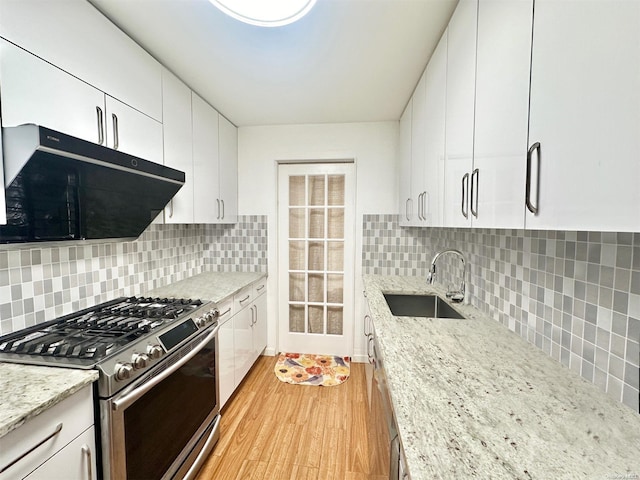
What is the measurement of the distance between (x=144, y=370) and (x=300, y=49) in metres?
1.79

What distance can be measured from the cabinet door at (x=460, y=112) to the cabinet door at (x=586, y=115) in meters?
0.39

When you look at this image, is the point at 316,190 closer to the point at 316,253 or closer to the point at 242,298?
the point at 316,253

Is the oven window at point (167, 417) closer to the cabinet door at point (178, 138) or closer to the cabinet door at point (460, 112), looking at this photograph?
the cabinet door at point (178, 138)

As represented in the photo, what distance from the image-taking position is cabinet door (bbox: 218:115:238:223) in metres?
2.56

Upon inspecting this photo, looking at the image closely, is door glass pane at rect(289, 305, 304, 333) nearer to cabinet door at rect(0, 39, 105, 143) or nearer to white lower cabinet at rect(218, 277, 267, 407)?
white lower cabinet at rect(218, 277, 267, 407)

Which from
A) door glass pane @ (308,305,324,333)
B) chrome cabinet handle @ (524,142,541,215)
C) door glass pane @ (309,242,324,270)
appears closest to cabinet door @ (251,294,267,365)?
door glass pane @ (308,305,324,333)

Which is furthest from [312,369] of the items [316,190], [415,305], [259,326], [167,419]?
[316,190]

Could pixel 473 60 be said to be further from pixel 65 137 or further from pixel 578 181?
pixel 65 137

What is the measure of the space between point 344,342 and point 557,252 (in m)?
2.26

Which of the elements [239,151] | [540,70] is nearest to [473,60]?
[540,70]

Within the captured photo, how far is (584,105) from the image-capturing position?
1.89ft

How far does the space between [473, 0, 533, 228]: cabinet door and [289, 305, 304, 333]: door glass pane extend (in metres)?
2.31

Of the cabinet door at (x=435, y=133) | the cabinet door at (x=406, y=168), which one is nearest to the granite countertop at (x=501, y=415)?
the cabinet door at (x=435, y=133)

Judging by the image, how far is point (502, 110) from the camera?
0.88m
